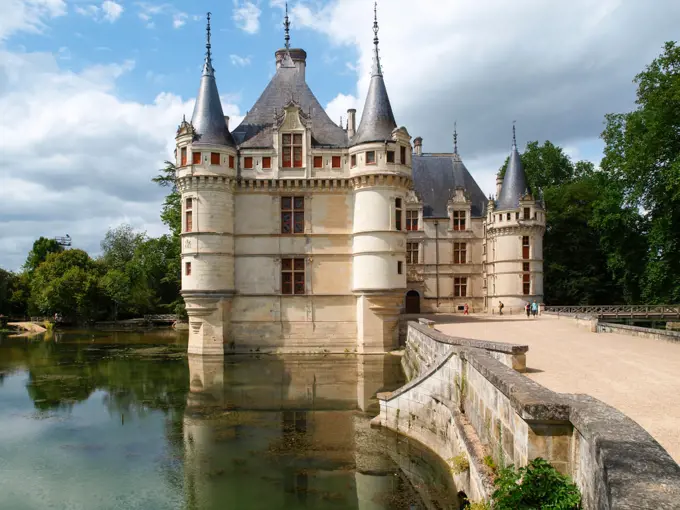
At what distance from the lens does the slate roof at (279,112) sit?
2467cm

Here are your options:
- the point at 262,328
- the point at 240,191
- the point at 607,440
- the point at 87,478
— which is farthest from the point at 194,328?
the point at 607,440

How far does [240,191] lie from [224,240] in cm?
237

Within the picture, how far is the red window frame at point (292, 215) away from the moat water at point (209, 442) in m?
6.47

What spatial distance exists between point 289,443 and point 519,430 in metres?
6.48

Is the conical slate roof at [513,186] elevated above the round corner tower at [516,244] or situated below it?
above

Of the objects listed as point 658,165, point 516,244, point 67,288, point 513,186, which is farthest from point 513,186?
point 67,288

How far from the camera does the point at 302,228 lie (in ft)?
80.4

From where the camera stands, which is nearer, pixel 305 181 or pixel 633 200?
pixel 305 181

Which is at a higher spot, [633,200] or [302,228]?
[633,200]

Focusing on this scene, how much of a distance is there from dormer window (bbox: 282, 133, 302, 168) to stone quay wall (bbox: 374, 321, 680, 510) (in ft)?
44.5

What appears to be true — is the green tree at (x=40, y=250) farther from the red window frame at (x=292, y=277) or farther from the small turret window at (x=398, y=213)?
the small turret window at (x=398, y=213)

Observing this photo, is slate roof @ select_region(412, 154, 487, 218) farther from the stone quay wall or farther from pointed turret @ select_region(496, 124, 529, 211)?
the stone quay wall

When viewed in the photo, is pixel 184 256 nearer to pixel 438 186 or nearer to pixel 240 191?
pixel 240 191

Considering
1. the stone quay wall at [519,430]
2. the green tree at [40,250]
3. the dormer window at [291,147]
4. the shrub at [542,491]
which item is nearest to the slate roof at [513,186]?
the dormer window at [291,147]
